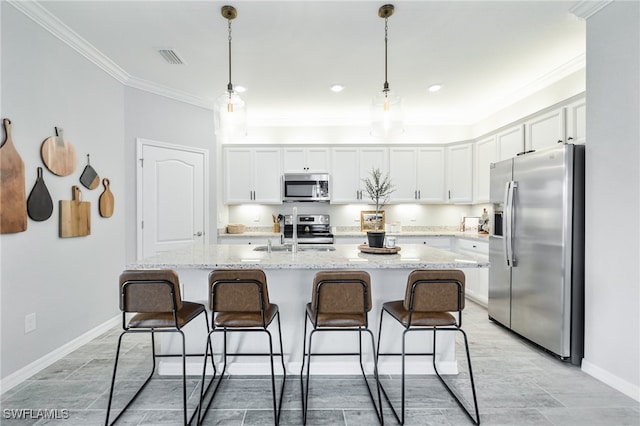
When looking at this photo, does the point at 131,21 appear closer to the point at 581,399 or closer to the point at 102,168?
the point at 102,168

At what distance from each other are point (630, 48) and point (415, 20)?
1.45 metres

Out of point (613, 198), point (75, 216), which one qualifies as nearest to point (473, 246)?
point (613, 198)

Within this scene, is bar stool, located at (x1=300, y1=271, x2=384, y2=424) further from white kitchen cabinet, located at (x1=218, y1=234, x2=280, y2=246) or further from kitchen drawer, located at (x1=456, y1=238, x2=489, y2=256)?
white kitchen cabinet, located at (x1=218, y1=234, x2=280, y2=246)

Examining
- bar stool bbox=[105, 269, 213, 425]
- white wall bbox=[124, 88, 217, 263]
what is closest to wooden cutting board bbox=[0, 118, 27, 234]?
bar stool bbox=[105, 269, 213, 425]

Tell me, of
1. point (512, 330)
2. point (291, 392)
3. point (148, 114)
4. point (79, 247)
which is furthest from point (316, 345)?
point (148, 114)

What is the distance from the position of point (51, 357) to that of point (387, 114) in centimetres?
330

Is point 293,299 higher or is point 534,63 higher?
point 534,63

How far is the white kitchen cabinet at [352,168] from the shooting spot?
15.8 ft

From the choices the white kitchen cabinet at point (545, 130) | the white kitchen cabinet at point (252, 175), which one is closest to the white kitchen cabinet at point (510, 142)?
the white kitchen cabinet at point (545, 130)

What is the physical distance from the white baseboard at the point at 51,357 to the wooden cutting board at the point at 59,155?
149 cm

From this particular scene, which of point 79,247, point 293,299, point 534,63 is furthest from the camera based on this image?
point 534,63

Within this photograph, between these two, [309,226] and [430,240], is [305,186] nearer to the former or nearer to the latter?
[309,226]

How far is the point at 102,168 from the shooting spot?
3209 millimetres

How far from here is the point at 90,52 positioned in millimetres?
2918
